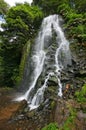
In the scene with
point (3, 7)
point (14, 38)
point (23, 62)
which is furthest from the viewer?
point (3, 7)

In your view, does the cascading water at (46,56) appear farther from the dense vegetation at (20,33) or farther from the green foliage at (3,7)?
the green foliage at (3,7)

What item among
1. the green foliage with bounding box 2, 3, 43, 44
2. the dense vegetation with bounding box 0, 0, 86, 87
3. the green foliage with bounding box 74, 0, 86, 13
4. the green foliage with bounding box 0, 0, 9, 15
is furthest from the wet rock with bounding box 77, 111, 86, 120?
the green foliage with bounding box 0, 0, 9, 15

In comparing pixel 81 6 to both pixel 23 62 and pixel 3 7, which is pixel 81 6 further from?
pixel 3 7

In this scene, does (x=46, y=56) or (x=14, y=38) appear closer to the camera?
(x=46, y=56)

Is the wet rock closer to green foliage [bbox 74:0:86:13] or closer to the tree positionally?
the tree

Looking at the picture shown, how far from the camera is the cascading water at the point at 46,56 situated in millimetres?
10977

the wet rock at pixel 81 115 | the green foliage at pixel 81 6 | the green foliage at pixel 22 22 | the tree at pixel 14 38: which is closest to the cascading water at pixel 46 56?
the green foliage at pixel 22 22

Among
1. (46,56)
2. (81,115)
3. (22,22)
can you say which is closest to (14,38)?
(22,22)

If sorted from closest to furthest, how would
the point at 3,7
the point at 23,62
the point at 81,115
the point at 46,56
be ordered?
the point at 81,115
the point at 46,56
the point at 23,62
the point at 3,7

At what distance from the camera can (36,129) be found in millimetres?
7023

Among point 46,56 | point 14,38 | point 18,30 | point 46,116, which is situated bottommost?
point 46,116

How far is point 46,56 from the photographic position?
540 inches

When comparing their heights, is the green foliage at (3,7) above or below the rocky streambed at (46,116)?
above

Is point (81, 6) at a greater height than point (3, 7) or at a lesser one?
lesser
